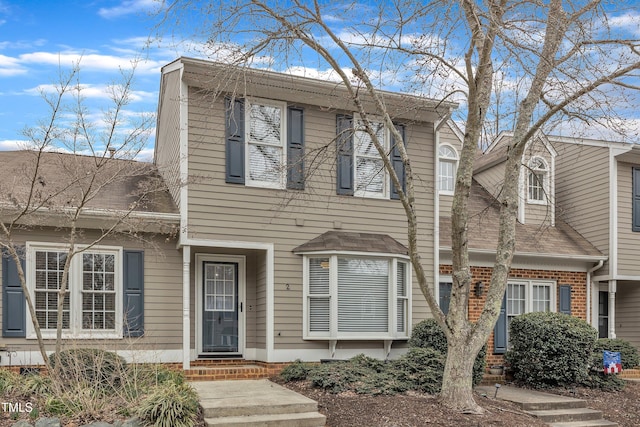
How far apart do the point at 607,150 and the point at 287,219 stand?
8035 mm

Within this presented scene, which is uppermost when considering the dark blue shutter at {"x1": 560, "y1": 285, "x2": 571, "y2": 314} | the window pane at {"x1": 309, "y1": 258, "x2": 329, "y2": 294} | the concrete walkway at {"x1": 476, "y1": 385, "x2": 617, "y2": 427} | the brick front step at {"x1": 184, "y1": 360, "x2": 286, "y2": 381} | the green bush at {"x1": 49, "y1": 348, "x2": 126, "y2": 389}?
the window pane at {"x1": 309, "y1": 258, "x2": 329, "y2": 294}

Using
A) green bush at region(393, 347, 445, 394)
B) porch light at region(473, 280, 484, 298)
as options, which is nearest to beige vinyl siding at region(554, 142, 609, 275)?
porch light at region(473, 280, 484, 298)

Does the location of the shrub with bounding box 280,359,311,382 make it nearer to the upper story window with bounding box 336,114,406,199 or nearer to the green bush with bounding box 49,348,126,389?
the green bush with bounding box 49,348,126,389

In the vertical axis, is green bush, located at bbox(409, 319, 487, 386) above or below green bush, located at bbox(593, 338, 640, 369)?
above

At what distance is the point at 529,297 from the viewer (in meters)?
13.9

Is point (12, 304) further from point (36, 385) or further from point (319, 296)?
Result: point (319, 296)

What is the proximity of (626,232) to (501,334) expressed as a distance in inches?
156

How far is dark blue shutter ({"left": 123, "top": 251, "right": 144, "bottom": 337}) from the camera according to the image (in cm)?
1045

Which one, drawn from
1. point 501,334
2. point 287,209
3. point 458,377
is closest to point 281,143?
point 287,209

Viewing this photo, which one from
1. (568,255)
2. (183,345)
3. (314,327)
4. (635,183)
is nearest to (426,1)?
(314,327)

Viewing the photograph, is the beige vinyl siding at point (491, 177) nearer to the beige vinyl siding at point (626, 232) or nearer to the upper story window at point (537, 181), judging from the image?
the upper story window at point (537, 181)

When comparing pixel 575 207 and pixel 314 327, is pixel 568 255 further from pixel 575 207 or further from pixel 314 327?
pixel 314 327

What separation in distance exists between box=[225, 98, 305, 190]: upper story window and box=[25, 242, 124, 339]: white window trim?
2417 mm

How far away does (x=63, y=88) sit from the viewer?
859cm
